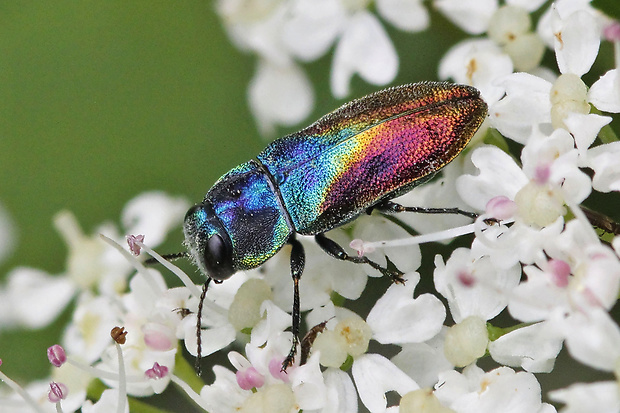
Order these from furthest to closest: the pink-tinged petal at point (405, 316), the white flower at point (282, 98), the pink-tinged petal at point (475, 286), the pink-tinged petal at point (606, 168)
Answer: the white flower at point (282, 98) → the pink-tinged petal at point (405, 316) → the pink-tinged petal at point (475, 286) → the pink-tinged petal at point (606, 168)

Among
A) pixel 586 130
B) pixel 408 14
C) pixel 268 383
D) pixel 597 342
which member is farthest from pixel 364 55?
pixel 597 342

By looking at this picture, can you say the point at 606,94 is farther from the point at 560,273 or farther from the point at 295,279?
the point at 295,279

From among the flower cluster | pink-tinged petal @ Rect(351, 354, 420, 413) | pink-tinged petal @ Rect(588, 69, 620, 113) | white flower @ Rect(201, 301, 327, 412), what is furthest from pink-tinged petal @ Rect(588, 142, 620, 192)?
white flower @ Rect(201, 301, 327, 412)

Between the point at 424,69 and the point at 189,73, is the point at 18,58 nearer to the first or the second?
the point at 189,73

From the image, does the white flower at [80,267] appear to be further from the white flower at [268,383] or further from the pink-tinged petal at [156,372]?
the white flower at [268,383]

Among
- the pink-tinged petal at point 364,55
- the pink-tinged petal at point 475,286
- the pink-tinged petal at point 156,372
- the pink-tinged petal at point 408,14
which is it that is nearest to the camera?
the pink-tinged petal at point 475,286

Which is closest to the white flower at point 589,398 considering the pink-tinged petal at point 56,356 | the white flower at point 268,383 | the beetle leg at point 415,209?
the white flower at point 268,383

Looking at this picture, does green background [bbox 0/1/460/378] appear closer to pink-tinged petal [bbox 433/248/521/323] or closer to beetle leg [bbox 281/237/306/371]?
beetle leg [bbox 281/237/306/371]

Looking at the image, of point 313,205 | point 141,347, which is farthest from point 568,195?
point 141,347
